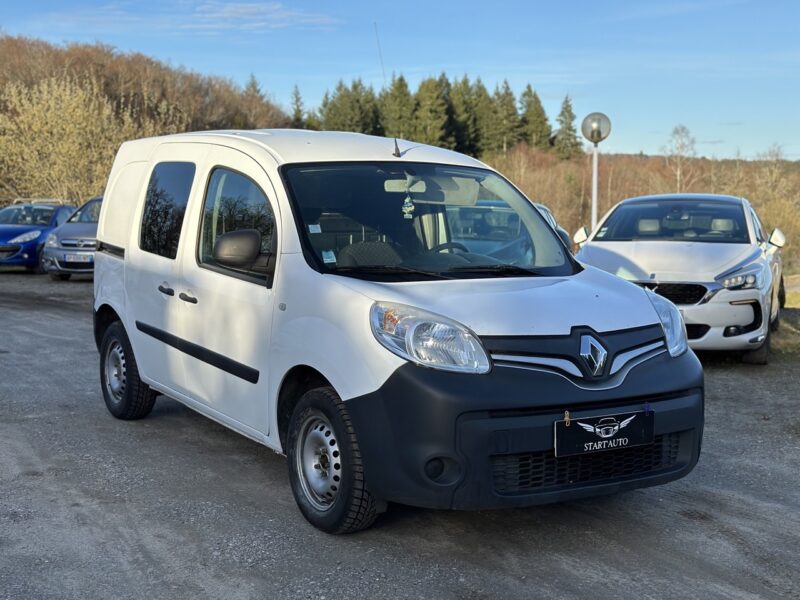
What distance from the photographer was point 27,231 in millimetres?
19281

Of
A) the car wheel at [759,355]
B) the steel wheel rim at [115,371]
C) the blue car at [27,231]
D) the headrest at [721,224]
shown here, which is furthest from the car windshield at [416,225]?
the blue car at [27,231]

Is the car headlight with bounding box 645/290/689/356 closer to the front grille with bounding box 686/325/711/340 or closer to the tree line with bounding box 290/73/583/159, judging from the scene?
the front grille with bounding box 686/325/711/340

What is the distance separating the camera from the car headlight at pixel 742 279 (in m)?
8.21

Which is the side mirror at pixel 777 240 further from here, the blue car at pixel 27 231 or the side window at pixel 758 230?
the blue car at pixel 27 231

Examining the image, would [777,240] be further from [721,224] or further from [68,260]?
[68,260]

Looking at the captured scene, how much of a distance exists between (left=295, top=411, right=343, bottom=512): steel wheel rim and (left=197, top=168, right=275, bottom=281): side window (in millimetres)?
828

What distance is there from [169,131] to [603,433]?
142 feet

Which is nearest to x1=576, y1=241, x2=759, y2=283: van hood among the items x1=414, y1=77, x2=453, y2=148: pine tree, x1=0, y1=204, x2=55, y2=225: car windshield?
x1=0, y1=204, x2=55, y2=225: car windshield

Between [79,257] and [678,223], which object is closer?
[678,223]

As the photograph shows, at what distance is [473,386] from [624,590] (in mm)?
986

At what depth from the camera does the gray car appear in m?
17.1

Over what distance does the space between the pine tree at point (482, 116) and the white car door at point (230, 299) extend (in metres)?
101

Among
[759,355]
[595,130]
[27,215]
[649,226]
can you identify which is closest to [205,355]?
[759,355]

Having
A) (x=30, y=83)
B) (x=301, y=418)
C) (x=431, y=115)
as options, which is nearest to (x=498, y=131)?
(x=431, y=115)
